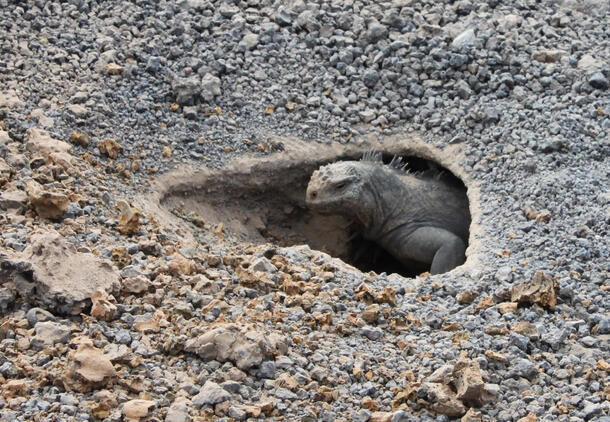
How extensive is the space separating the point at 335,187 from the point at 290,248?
157 centimetres

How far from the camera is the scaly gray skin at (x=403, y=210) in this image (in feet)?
31.7

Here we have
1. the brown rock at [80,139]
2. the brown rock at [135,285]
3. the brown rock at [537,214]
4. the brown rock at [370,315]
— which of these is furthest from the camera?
the brown rock at [80,139]

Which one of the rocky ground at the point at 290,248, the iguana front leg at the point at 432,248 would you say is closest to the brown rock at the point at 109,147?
the rocky ground at the point at 290,248

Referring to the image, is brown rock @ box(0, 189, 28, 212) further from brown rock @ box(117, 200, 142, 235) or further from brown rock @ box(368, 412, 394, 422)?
brown rock @ box(368, 412, 394, 422)

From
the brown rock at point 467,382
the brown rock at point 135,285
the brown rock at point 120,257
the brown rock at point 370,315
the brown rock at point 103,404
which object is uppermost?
the brown rock at point 103,404

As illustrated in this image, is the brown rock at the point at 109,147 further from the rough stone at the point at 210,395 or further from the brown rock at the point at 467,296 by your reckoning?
the rough stone at the point at 210,395

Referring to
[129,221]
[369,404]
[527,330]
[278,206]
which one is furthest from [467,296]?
[278,206]

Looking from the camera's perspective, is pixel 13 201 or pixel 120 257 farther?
pixel 13 201

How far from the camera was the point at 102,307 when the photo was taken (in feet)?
20.8

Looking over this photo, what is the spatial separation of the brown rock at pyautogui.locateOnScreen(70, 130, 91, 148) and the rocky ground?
0.04 feet

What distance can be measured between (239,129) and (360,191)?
1208 millimetres

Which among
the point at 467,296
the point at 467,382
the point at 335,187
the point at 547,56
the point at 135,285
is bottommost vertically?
the point at 335,187

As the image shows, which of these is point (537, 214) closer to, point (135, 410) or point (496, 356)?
point (496, 356)

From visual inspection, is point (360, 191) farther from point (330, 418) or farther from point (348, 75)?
point (330, 418)
